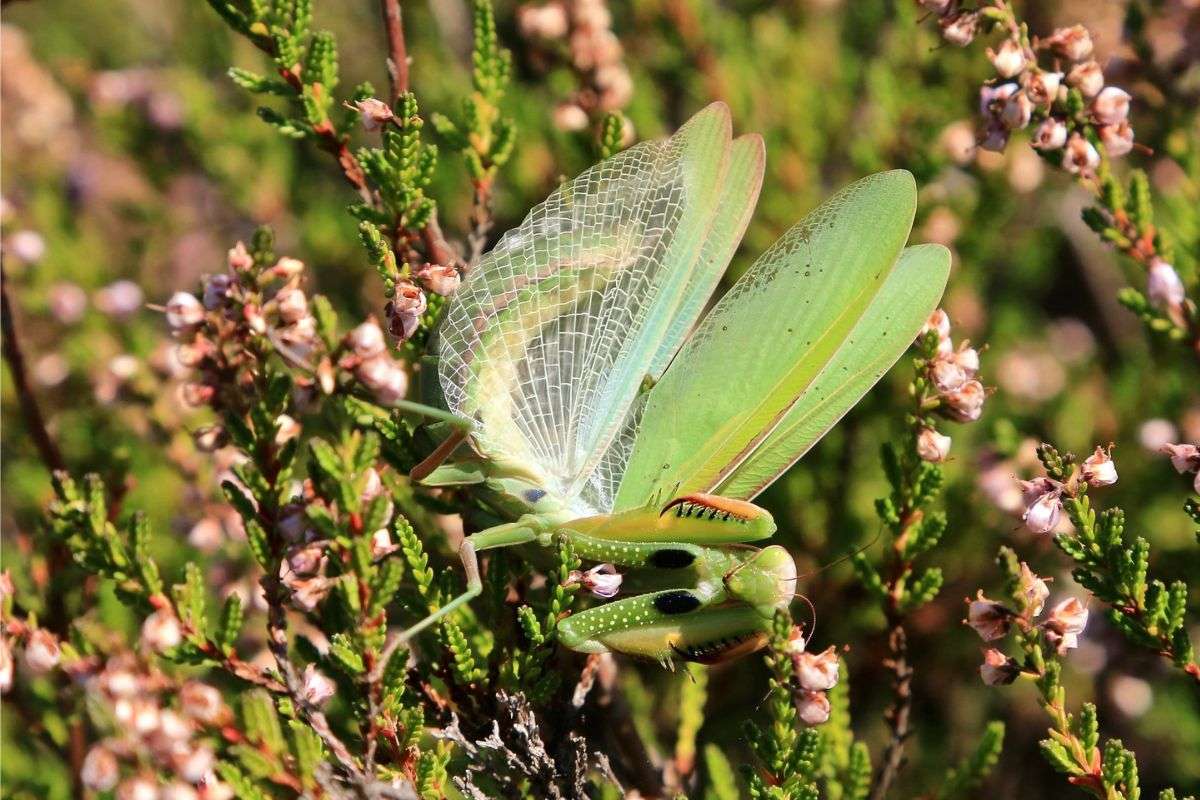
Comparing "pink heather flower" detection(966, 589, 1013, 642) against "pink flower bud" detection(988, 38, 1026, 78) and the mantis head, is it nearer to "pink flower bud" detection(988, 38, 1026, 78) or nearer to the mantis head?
the mantis head

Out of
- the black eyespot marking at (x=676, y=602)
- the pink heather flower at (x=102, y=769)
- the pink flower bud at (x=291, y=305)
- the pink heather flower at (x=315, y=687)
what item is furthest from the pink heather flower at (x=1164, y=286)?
the pink heather flower at (x=102, y=769)

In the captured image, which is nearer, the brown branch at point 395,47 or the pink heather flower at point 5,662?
the pink heather flower at point 5,662

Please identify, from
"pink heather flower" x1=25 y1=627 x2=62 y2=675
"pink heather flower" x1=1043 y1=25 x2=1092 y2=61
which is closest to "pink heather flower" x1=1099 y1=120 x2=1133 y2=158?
"pink heather flower" x1=1043 y1=25 x2=1092 y2=61

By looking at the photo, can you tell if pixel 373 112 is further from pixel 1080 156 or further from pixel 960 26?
pixel 1080 156

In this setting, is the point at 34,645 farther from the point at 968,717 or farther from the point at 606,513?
the point at 968,717

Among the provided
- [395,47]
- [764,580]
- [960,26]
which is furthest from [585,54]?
[764,580]

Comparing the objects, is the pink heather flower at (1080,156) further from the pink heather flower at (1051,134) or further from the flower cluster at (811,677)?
the flower cluster at (811,677)

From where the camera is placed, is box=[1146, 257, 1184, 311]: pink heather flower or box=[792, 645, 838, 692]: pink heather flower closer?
box=[792, 645, 838, 692]: pink heather flower
